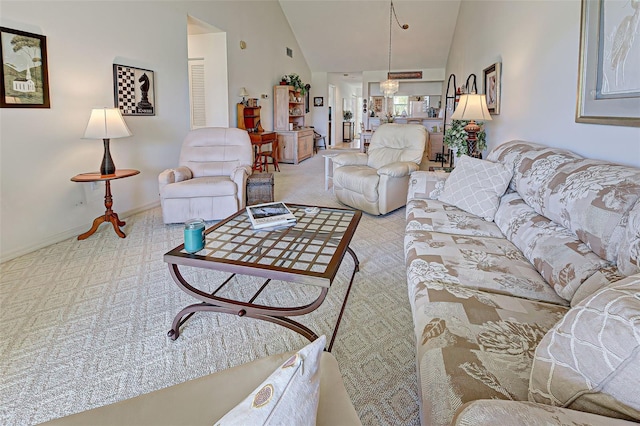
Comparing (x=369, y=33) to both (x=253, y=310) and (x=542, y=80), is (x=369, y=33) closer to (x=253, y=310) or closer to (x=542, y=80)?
(x=542, y=80)

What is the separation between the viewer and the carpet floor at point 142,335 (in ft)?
4.97

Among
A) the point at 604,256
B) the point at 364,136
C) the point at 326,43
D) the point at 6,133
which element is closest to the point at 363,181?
the point at 604,256

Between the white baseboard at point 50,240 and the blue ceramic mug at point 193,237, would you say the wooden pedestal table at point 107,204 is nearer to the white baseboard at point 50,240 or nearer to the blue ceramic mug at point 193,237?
the white baseboard at point 50,240

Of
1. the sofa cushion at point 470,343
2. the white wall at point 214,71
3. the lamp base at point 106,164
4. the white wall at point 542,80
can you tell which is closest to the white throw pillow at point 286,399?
the sofa cushion at point 470,343

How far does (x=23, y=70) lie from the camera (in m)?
2.94

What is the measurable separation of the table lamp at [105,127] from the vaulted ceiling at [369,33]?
19.2 ft

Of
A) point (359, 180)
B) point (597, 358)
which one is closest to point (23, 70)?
point (359, 180)

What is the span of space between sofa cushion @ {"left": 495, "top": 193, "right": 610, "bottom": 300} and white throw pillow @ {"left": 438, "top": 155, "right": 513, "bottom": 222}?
9.1 inches

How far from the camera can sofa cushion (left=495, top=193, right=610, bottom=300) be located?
1393 millimetres

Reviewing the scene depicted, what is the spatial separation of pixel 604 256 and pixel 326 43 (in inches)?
364

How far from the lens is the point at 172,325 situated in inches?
75.2

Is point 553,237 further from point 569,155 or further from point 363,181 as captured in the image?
Answer: point 363,181

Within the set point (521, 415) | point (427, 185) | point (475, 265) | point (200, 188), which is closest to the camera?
point (521, 415)

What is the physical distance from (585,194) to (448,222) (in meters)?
0.90
